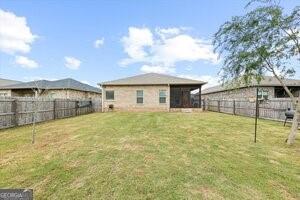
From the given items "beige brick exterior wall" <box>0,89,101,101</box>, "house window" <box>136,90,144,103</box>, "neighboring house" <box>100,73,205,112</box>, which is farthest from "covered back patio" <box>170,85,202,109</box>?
"beige brick exterior wall" <box>0,89,101,101</box>

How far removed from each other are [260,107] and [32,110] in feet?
53.8

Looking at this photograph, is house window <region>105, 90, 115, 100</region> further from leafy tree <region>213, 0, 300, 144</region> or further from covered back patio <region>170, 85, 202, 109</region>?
leafy tree <region>213, 0, 300, 144</region>

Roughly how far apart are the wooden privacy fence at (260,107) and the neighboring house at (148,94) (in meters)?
3.30

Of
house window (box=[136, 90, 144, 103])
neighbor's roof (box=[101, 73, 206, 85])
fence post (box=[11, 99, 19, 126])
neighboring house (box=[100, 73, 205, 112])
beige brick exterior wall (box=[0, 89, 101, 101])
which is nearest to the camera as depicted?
fence post (box=[11, 99, 19, 126])

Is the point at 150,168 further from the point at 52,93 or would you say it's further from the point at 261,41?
the point at 52,93

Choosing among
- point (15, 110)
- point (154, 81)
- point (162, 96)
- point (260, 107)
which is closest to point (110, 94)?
point (154, 81)

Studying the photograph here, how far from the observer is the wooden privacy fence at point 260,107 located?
18.3 metres

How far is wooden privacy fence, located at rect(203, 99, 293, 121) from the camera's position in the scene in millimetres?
18270

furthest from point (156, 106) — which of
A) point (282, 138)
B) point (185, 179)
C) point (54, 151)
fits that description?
point (185, 179)

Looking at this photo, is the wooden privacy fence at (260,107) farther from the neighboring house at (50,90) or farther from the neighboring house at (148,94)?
the neighboring house at (50,90)

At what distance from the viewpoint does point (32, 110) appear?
16.4 m

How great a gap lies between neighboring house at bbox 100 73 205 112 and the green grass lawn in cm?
1724

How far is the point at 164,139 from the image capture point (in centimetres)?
1007

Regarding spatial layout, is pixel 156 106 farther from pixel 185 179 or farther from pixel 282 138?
pixel 185 179
